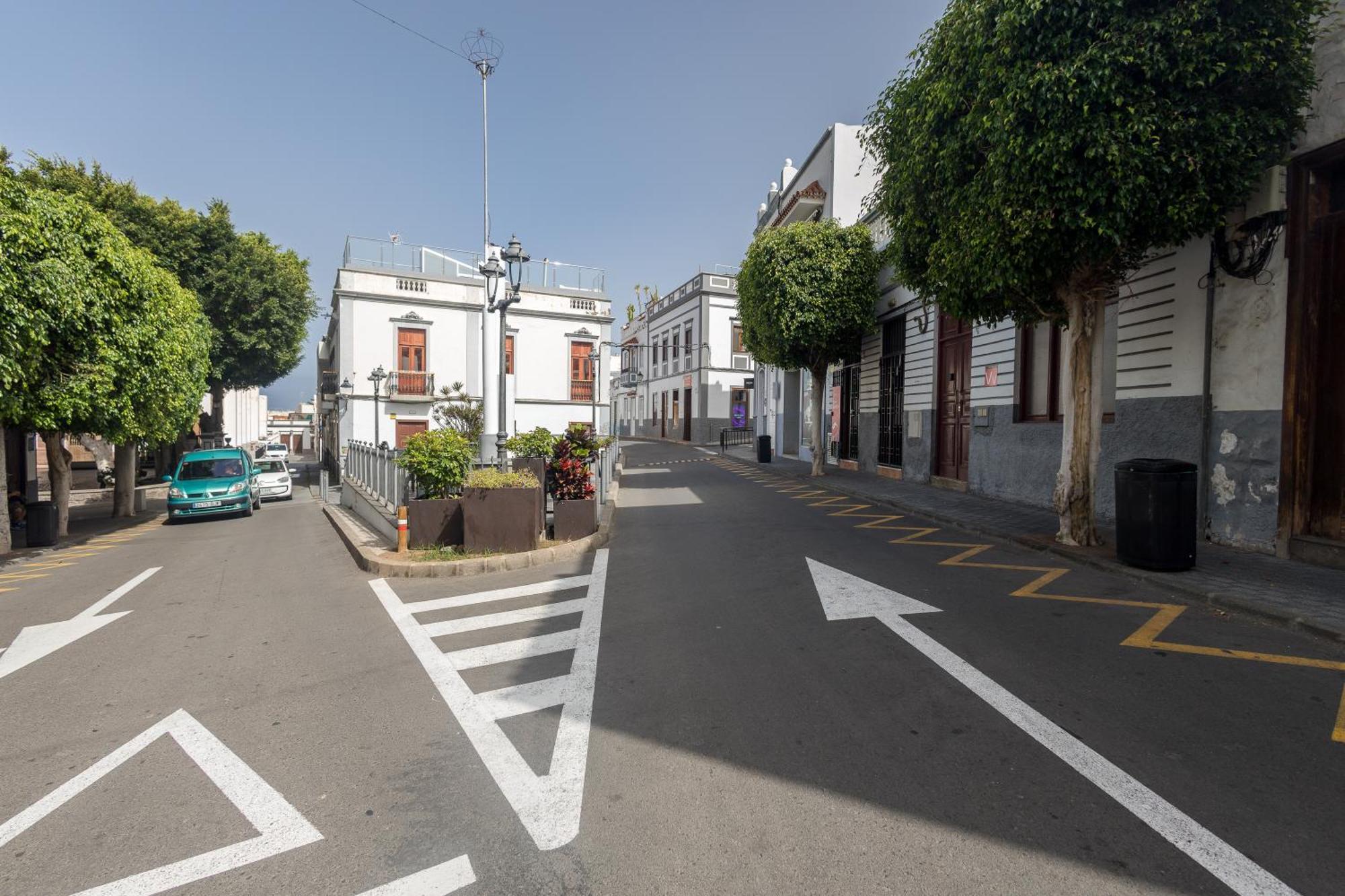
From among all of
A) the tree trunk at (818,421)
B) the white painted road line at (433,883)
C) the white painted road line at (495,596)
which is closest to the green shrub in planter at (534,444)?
the white painted road line at (495,596)

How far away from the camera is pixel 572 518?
9656 millimetres

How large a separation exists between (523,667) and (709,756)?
1.96m

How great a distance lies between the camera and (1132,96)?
661 centimetres

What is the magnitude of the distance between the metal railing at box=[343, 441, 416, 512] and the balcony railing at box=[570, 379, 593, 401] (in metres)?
15.7

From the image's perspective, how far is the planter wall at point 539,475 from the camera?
901 centimetres

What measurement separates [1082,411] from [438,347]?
1129 inches

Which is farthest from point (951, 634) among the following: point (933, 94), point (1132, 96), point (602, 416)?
point (602, 416)

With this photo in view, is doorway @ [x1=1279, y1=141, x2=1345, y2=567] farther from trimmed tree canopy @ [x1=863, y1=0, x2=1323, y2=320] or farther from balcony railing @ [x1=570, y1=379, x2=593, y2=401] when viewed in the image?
balcony railing @ [x1=570, y1=379, x2=593, y2=401]

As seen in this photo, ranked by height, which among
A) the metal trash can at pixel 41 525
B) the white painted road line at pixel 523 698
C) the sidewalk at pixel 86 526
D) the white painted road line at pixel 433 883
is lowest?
the sidewalk at pixel 86 526

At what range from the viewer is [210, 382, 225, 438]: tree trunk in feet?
102

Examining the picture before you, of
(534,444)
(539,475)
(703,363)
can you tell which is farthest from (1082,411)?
(703,363)

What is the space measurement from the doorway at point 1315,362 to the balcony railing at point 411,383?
2995 cm

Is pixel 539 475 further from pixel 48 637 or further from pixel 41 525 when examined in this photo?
pixel 41 525

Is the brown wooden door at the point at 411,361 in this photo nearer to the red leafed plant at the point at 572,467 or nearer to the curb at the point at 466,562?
the curb at the point at 466,562
